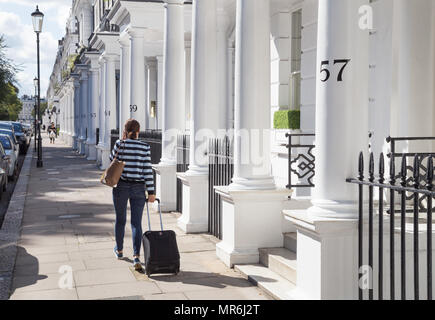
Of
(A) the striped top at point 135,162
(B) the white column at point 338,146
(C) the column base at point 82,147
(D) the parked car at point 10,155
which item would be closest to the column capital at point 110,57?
(D) the parked car at point 10,155

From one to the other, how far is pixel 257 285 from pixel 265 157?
1.81 meters

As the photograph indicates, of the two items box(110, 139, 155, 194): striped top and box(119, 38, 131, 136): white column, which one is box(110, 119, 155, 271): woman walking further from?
box(119, 38, 131, 136): white column

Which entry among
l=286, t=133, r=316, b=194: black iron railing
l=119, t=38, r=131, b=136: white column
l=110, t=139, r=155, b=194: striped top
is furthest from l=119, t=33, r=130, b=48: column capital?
l=110, t=139, r=155, b=194: striped top

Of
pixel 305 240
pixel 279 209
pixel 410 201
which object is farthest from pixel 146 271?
pixel 410 201

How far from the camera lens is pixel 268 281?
699cm

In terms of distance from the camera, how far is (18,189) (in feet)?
57.8

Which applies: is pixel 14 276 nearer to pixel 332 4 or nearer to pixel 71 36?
pixel 332 4

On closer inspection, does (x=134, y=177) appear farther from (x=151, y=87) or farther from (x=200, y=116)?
(x=151, y=87)

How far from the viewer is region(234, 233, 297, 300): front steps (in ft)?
21.8

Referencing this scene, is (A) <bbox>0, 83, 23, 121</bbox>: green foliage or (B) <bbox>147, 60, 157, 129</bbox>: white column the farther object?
(A) <bbox>0, 83, 23, 121</bbox>: green foliage

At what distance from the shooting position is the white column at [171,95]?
40.0 feet

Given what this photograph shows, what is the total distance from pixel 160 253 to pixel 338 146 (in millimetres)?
2944

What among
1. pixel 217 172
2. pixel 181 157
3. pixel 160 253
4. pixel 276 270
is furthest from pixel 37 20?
pixel 276 270

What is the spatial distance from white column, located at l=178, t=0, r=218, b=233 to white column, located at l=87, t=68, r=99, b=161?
66.5 feet
